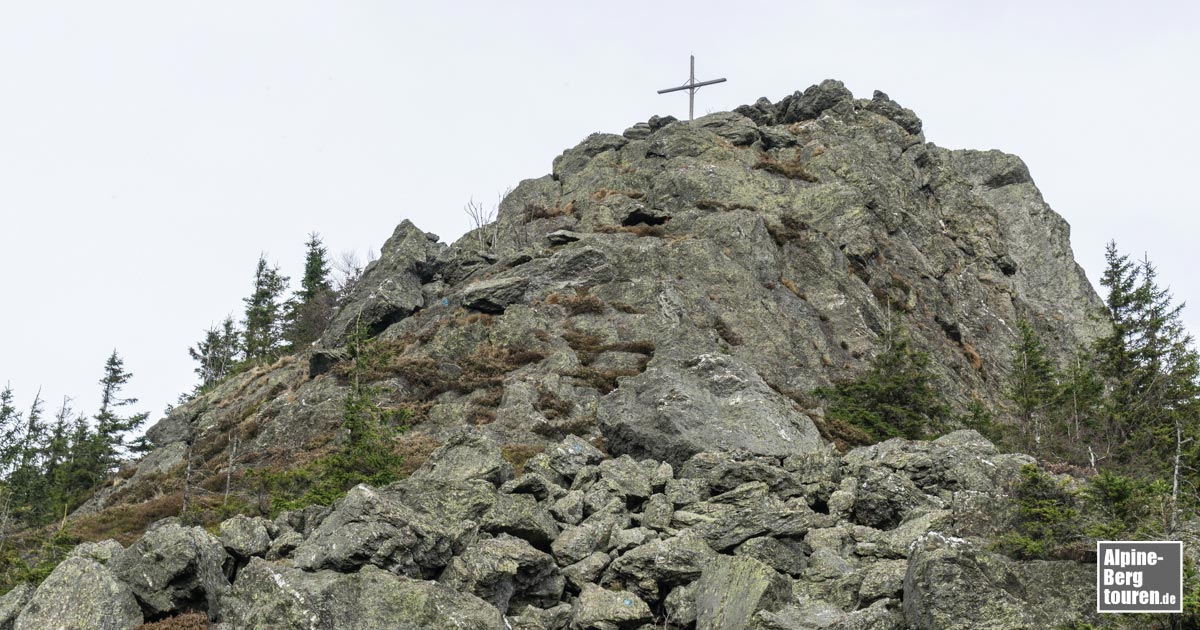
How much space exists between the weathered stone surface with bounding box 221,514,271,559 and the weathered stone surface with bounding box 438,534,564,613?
4.44 meters

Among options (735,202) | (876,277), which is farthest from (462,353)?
(876,277)

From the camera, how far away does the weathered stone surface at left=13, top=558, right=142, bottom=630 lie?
15.6m

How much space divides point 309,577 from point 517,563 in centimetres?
433

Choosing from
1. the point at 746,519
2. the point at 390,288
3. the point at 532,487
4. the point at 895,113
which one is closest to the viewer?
the point at 746,519

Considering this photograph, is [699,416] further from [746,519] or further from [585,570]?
[585,570]

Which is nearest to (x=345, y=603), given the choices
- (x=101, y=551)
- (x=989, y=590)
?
(x=101, y=551)

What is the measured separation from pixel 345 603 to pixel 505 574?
3.72 m

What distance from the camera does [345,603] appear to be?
48.8 feet

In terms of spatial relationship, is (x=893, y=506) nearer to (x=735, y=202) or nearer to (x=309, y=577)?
(x=309, y=577)

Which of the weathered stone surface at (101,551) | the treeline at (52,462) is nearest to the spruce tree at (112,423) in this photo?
the treeline at (52,462)

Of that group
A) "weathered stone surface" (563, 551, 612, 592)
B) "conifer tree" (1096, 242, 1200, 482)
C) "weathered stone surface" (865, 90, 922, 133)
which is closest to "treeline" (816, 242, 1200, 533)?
"conifer tree" (1096, 242, 1200, 482)

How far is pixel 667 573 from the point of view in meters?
18.2

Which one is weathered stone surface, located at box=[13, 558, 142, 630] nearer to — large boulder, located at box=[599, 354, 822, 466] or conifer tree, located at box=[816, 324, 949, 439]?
large boulder, located at box=[599, 354, 822, 466]

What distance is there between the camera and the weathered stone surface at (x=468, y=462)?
23297 millimetres
